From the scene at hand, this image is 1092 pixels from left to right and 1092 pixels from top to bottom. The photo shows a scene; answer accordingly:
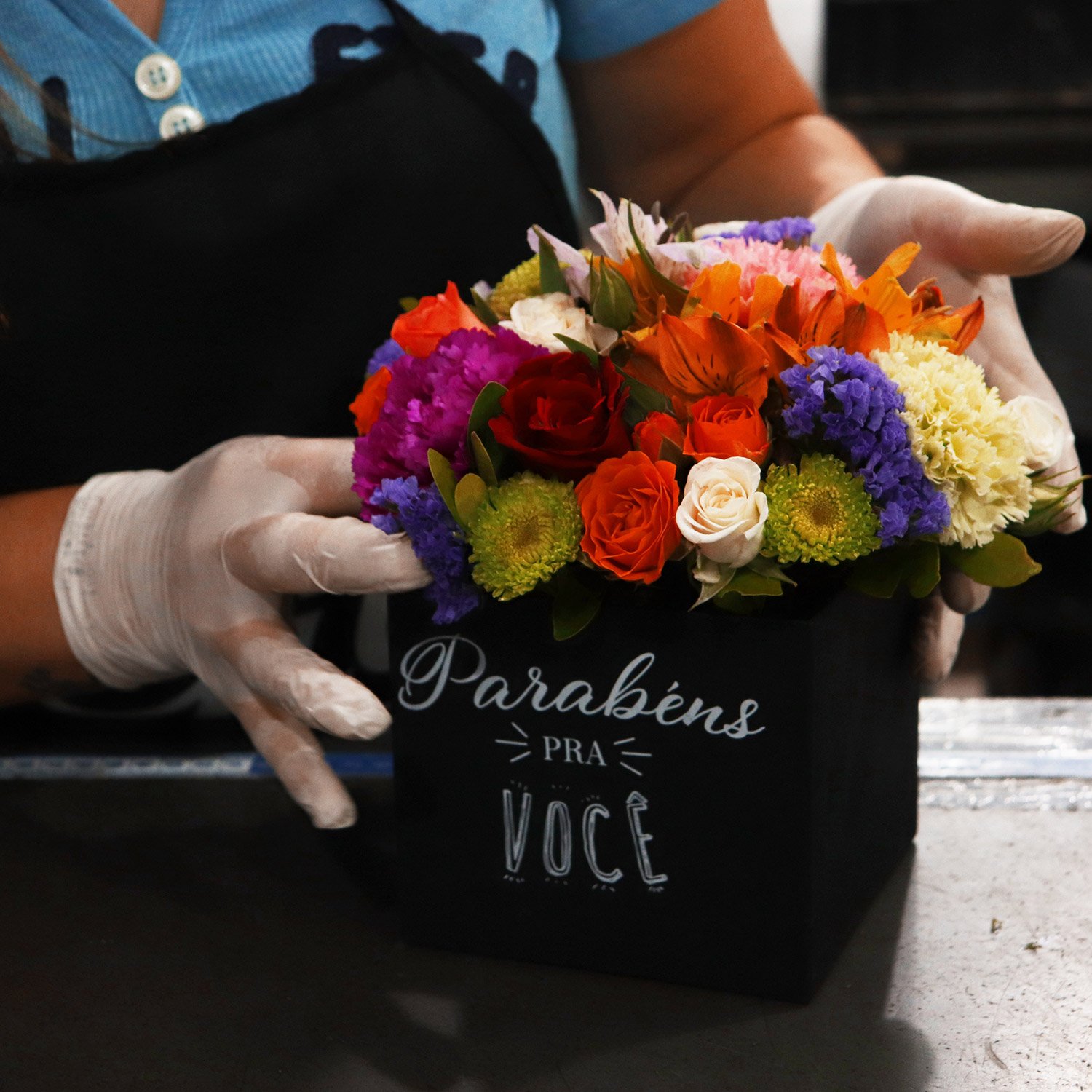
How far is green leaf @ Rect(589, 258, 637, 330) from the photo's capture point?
0.64 m

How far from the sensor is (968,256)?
0.78 metres

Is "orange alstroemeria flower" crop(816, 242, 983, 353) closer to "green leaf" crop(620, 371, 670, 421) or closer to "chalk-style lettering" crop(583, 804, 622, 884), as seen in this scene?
"green leaf" crop(620, 371, 670, 421)

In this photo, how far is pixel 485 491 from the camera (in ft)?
1.94

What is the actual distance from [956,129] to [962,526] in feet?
7.20

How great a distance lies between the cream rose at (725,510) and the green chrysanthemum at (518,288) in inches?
8.1

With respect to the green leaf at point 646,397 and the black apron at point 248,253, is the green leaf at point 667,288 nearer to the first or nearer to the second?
the green leaf at point 646,397

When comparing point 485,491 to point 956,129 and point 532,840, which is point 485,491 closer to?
point 532,840

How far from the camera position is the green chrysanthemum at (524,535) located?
570 millimetres

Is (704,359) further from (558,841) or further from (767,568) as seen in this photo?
(558,841)

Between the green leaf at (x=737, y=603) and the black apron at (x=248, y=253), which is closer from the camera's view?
the green leaf at (x=737, y=603)

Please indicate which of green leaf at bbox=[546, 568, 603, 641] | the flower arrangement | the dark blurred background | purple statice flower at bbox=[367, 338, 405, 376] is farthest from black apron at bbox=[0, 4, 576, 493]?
the dark blurred background

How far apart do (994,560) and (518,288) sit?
30 centimetres

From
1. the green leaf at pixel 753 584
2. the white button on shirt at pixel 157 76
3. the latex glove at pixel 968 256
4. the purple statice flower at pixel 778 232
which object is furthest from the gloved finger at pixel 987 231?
the white button on shirt at pixel 157 76

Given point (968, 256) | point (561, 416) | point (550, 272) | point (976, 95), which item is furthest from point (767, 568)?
point (976, 95)
